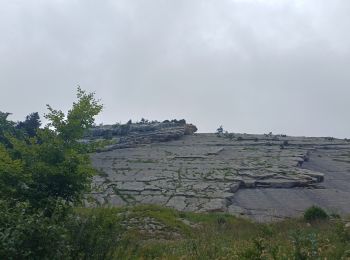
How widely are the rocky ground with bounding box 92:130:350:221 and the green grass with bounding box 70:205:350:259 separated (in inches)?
75.3

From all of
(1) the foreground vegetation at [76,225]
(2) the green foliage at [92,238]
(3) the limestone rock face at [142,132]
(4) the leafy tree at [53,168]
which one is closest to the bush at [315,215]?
(1) the foreground vegetation at [76,225]

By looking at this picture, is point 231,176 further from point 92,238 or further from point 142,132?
point 92,238

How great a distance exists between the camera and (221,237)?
1138cm

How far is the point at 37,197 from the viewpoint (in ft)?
28.2

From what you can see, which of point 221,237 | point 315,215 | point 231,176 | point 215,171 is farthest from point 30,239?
point 215,171

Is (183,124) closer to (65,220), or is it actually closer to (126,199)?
(126,199)

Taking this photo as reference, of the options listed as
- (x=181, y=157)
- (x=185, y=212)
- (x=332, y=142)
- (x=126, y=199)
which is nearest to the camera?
(x=185, y=212)

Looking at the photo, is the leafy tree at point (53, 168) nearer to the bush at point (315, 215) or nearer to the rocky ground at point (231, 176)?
the rocky ground at point (231, 176)

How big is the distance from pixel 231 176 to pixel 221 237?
39.0 ft

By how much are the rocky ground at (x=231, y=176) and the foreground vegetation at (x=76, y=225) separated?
4029mm

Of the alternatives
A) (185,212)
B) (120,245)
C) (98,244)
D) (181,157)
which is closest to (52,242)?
(98,244)

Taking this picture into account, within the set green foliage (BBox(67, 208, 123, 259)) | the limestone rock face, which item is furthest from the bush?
the limestone rock face

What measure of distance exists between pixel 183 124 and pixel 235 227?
84.7ft

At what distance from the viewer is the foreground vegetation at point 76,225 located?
5066mm
